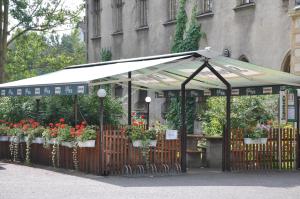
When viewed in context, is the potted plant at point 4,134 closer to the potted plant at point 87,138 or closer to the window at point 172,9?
the potted plant at point 87,138

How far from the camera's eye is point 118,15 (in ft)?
117

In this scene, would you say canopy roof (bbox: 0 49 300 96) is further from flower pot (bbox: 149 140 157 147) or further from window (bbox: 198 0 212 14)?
window (bbox: 198 0 212 14)

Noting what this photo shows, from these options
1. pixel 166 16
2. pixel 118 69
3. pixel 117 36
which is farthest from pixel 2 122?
pixel 117 36

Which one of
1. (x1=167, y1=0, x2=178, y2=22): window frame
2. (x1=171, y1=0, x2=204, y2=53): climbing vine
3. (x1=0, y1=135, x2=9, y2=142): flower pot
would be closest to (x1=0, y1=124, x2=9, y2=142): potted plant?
(x1=0, y1=135, x2=9, y2=142): flower pot

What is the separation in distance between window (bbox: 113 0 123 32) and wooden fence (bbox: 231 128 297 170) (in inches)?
745

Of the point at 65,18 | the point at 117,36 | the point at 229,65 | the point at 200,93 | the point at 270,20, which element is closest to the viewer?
the point at 229,65

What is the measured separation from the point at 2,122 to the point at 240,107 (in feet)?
24.3

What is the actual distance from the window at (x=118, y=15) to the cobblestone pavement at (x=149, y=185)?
784 inches

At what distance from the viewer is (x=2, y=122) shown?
2053cm

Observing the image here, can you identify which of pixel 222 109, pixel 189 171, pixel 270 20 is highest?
pixel 270 20

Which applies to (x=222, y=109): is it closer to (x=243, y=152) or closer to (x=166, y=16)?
(x=243, y=152)

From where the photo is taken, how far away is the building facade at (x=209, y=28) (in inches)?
918

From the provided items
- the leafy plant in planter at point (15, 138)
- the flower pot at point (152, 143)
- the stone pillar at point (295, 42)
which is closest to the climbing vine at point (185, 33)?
the stone pillar at point (295, 42)

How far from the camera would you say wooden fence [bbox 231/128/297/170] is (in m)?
16.9
